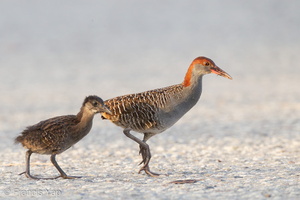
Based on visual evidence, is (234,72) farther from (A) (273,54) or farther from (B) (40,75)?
(B) (40,75)

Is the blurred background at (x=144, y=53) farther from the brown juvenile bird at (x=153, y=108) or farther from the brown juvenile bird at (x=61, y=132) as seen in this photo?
the brown juvenile bird at (x=61, y=132)

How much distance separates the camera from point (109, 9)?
30359 millimetres

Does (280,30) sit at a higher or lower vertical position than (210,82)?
higher

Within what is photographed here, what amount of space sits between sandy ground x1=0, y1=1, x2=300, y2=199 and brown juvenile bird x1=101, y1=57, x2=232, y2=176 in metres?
0.59

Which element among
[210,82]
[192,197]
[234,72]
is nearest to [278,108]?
[210,82]

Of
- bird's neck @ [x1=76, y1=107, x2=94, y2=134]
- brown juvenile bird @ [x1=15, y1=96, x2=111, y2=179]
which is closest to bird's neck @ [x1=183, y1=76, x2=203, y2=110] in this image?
brown juvenile bird @ [x1=15, y1=96, x2=111, y2=179]

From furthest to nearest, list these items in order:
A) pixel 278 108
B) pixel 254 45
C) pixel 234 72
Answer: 1. pixel 254 45
2. pixel 234 72
3. pixel 278 108

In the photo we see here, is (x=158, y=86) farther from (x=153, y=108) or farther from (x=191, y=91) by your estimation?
(x=153, y=108)

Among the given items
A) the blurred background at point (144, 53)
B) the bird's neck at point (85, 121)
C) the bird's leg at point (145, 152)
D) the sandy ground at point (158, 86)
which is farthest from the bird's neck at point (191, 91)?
the blurred background at point (144, 53)

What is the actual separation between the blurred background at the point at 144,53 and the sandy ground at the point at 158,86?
0.16 ft

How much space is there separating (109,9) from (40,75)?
34.4 feet

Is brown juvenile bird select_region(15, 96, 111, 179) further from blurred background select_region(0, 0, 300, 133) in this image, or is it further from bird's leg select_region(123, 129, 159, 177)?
blurred background select_region(0, 0, 300, 133)

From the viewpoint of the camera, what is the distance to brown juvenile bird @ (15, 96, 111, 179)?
7844mm

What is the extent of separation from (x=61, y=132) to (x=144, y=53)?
17.0 metres
